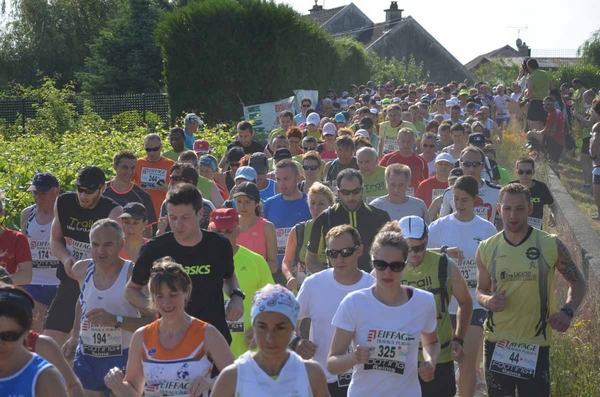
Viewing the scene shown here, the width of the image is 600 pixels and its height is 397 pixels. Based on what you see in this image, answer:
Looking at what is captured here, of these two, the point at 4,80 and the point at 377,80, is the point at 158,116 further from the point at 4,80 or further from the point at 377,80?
the point at 4,80

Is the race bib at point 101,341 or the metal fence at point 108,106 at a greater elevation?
the metal fence at point 108,106

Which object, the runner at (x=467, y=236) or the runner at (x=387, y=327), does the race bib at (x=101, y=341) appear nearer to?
the runner at (x=387, y=327)

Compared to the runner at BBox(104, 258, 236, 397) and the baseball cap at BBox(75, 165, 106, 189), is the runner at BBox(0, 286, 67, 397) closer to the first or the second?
the runner at BBox(104, 258, 236, 397)

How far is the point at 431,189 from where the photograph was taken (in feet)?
35.7

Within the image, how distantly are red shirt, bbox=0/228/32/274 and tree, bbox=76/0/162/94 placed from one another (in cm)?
3480

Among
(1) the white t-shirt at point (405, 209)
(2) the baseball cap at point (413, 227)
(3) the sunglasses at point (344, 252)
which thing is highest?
(2) the baseball cap at point (413, 227)

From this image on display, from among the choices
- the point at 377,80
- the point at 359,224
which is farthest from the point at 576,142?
the point at 377,80

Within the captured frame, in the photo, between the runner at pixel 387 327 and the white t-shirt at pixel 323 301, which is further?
the white t-shirt at pixel 323 301

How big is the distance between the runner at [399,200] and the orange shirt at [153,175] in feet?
10.0

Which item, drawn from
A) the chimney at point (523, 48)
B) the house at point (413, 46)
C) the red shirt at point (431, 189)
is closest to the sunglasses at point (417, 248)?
the red shirt at point (431, 189)

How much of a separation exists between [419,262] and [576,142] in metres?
19.4

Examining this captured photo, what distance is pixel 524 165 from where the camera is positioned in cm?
1012

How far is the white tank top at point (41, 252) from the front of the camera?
9164 mm

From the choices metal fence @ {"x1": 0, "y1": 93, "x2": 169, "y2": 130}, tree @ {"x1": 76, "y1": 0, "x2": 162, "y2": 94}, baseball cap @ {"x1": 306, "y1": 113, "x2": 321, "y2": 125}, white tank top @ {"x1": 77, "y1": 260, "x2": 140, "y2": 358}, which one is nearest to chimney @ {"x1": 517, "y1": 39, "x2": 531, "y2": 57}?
tree @ {"x1": 76, "y1": 0, "x2": 162, "y2": 94}
